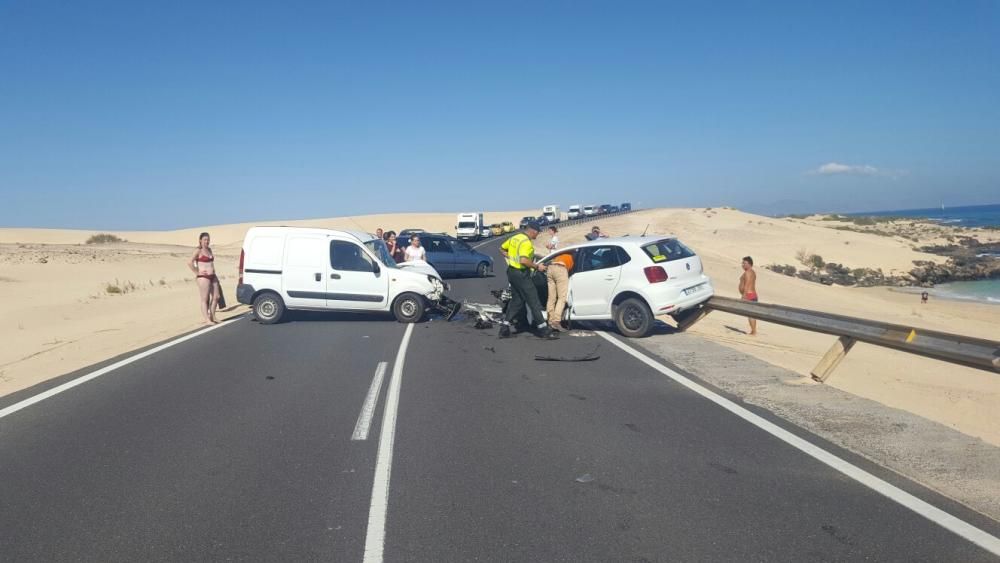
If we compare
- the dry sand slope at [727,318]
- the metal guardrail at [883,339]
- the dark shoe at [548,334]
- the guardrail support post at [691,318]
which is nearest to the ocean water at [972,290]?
the dry sand slope at [727,318]

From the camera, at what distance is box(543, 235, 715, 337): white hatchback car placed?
12586mm

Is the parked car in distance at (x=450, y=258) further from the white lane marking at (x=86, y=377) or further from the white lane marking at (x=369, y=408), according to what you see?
the white lane marking at (x=369, y=408)

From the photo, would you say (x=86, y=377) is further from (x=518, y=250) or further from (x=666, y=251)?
(x=666, y=251)

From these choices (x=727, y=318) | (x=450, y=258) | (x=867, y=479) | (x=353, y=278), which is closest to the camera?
(x=867, y=479)

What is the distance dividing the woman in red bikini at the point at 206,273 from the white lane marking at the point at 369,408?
21.1 ft

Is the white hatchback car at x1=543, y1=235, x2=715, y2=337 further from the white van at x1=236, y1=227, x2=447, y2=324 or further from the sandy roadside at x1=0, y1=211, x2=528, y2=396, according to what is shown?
the sandy roadside at x1=0, y1=211, x2=528, y2=396

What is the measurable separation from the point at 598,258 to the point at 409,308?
435 cm

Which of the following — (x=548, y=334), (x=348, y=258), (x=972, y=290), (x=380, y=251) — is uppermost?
(x=380, y=251)

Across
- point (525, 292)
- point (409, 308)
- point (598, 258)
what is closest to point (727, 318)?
point (598, 258)

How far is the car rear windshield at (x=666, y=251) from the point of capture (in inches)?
505

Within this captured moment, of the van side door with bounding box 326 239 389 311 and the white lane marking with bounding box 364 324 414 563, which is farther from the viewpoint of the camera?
the van side door with bounding box 326 239 389 311

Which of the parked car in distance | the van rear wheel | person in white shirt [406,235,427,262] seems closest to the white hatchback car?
the van rear wheel

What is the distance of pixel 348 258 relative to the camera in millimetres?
15508

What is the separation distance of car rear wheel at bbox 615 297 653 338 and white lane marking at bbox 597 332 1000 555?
3.59 meters
